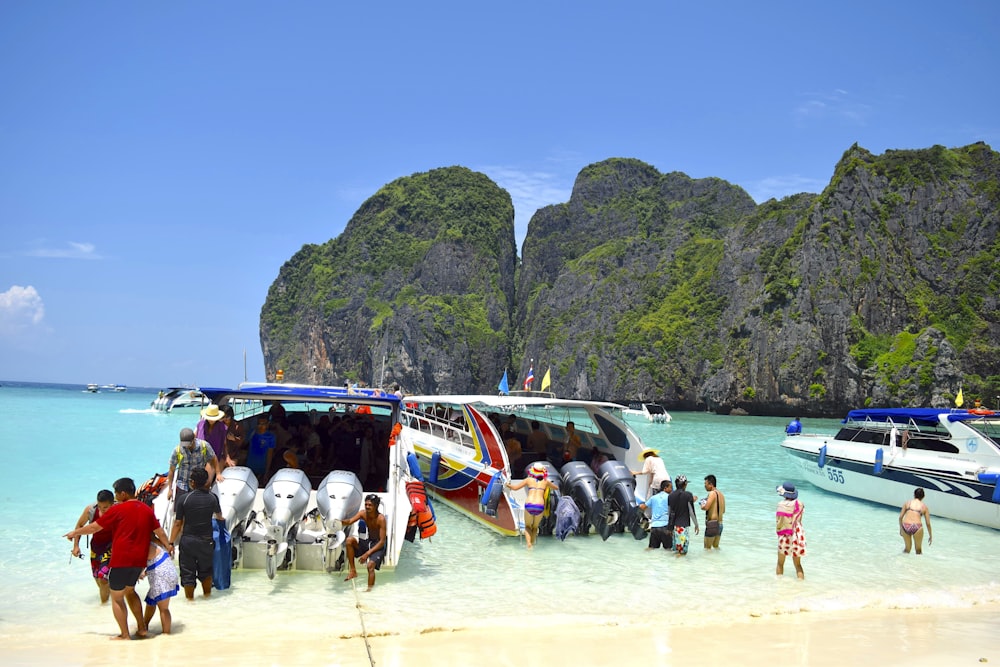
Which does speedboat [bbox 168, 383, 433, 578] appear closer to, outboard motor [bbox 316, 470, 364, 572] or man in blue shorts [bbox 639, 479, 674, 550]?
outboard motor [bbox 316, 470, 364, 572]

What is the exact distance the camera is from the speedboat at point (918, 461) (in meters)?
12.7

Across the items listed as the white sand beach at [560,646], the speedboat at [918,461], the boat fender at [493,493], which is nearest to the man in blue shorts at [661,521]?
A: the boat fender at [493,493]

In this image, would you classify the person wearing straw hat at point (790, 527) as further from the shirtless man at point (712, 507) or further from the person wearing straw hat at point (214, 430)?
the person wearing straw hat at point (214, 430)

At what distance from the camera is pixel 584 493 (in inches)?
431

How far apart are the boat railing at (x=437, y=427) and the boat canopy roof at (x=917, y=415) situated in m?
8.49

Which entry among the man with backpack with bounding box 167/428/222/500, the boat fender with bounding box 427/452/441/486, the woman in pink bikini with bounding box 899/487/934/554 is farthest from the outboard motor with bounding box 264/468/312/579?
the woman in pink bikini with bounding box 899/487/934/554

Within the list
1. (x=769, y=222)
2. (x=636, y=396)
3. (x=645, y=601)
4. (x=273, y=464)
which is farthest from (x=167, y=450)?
(x=769, y=222)

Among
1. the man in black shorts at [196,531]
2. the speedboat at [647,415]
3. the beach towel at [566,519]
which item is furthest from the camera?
the speedboat at [647,415]

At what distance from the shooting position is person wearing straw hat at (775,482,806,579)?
360 inches

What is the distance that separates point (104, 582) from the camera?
750 cm

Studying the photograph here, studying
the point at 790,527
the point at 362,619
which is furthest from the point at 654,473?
the point at 362,619

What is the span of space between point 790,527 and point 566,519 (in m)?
2.96

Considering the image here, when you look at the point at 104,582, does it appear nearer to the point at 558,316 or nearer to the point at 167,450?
the point at 167,450

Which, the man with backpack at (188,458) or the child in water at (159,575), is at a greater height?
the man with backpack at (188,458)
